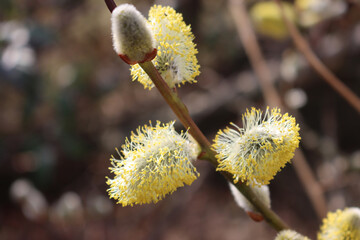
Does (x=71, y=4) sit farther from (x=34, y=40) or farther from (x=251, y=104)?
(x=251, y=104)

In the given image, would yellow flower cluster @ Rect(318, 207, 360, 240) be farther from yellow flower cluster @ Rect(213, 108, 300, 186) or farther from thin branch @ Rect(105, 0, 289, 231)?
yellow flower cluster @ Rect(213, 108, 300, 186)

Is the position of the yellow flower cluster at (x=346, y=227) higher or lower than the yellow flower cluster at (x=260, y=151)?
lower

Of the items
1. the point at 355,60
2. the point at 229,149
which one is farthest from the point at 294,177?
the point at 229,149

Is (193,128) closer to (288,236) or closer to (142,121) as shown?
(288,236)

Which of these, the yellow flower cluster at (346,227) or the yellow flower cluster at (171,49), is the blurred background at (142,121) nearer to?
the yellow flower cluster at (346,227)

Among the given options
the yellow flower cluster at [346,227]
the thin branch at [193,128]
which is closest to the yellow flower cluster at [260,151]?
the thin branch at [193,128]

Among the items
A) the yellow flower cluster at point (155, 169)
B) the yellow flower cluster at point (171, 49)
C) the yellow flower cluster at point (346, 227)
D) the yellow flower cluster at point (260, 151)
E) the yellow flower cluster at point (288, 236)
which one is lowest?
the yellow flower cluster at point (346, 227)

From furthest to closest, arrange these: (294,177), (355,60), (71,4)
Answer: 1. (71,4)
2. (294,177)
3. (355,60)
